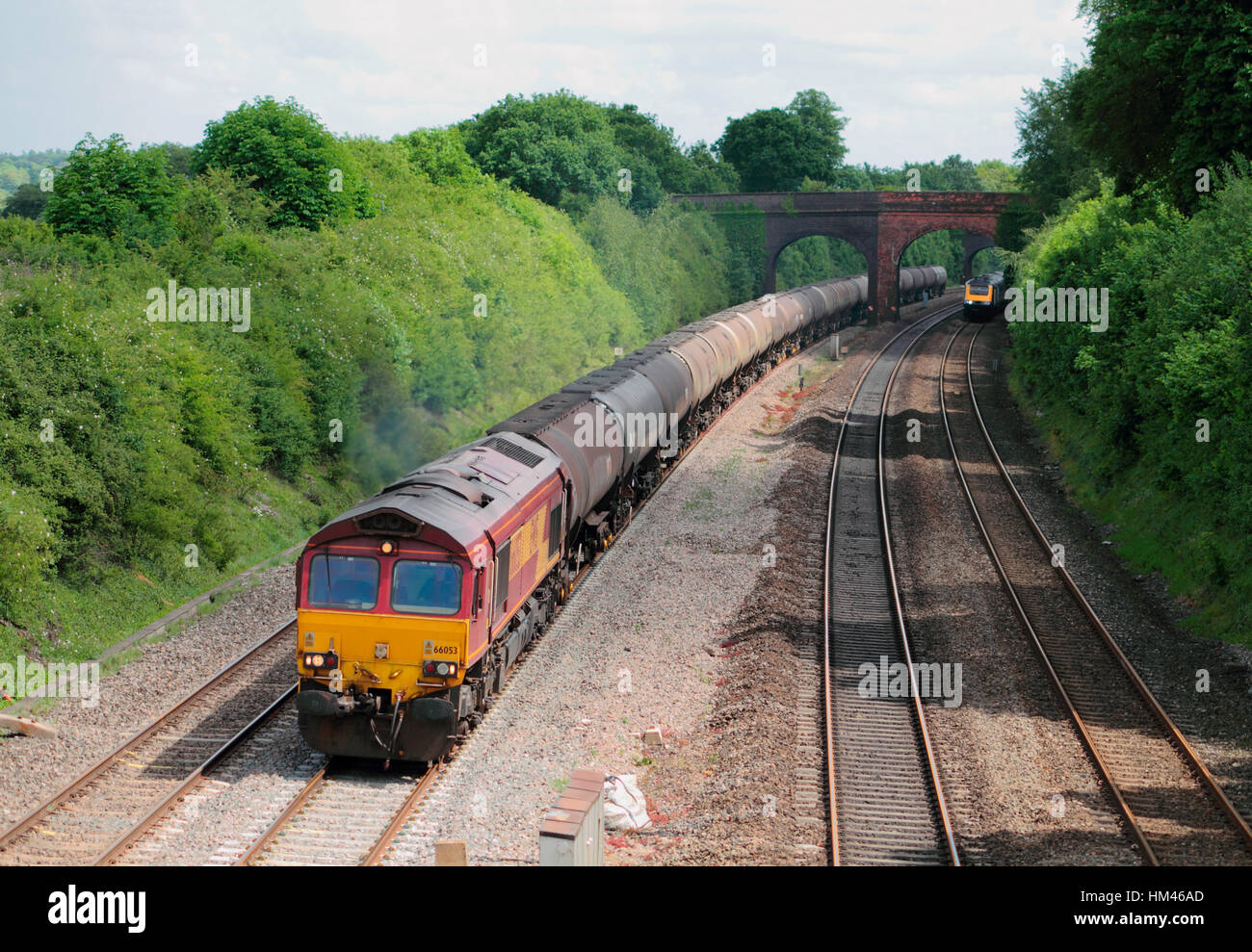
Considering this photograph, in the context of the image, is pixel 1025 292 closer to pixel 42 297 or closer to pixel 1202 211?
pixel 1202 211

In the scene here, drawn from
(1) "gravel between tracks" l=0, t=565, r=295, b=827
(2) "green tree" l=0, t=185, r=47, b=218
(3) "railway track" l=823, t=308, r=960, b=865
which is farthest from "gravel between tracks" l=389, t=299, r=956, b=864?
(2) "green tree" l=0, t=185, r=47, b=218

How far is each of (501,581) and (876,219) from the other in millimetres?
65395

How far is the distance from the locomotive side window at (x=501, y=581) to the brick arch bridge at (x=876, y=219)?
64366mm

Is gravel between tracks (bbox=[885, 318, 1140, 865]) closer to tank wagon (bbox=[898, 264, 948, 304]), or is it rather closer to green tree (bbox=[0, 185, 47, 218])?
green tree (bbox=[0, 185, 47, 218])

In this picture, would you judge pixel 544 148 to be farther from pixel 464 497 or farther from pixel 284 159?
pixel 464 497

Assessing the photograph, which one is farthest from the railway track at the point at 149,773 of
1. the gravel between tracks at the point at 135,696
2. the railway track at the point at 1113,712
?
the railway track at the point at 1113,712

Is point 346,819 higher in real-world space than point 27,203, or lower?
lower

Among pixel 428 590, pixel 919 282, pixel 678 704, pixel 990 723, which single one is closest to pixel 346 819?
pixel 428 590

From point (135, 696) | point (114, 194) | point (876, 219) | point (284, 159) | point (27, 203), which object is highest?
point (876, 219)

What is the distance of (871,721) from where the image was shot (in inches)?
659

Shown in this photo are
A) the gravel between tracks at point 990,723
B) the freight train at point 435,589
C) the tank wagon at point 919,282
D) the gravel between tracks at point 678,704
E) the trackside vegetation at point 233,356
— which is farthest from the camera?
the tank wagon at point 919,282

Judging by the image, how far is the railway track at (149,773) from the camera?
490 inches

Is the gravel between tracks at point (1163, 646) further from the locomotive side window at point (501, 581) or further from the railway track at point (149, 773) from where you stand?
the railway track at point (149, 773)
